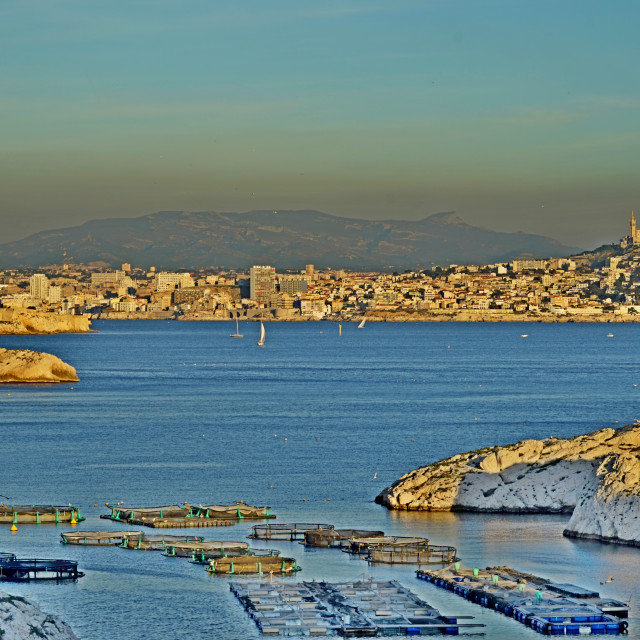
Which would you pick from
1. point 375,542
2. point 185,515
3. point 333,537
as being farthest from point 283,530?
point 185,515

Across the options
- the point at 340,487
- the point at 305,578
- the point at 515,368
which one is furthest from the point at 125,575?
the point at 515,368

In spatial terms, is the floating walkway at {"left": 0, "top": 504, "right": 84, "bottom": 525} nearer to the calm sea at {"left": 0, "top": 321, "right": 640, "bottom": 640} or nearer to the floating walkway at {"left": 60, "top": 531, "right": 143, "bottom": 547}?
the calm sea at {"left": 0, "top": 321, "right": 640, "bottom": 640}

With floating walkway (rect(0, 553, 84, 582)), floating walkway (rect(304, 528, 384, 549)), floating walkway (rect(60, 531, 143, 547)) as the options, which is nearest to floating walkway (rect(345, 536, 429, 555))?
floating walkway (rect(304, 528, 384, 549))

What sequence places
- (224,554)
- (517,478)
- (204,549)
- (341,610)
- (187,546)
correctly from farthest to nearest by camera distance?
(517,478) → (187,546) → (204,549) → (224,554) → (341,610)

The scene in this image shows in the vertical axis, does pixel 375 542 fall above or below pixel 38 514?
above

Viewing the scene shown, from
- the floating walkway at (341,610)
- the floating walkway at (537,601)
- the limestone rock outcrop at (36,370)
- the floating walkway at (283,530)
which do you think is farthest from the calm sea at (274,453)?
the limestone rock outcrop at (36,370)

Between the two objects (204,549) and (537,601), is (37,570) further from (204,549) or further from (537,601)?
(537,601)
